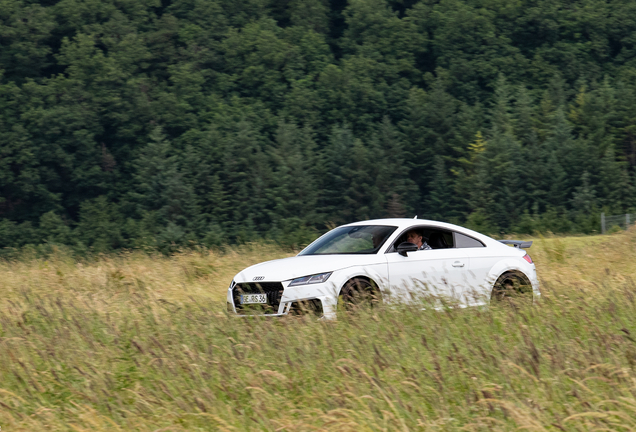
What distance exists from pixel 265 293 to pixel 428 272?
6.50ft

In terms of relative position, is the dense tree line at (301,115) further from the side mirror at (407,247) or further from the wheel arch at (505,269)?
the side mirror at (407,247)

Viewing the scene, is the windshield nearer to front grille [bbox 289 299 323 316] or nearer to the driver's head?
the driver's head

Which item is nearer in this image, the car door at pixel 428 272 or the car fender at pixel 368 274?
the car fender at pixel 368 274

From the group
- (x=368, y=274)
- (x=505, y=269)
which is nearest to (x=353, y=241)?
(x=368, y=274)

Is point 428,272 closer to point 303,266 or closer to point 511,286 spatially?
point 511,286

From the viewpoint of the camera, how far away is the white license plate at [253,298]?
8914 mm

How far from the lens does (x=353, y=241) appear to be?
9.95m

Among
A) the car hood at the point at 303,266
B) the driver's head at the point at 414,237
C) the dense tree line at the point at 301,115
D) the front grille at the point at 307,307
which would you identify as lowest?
the front grille at the point at 307,307

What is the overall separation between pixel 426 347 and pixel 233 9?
79.7 m

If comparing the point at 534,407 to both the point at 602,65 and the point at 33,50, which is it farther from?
the point at 602,65

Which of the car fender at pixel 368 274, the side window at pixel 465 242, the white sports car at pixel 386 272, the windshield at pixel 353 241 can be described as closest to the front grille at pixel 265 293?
the white sports car at pixel 386 272

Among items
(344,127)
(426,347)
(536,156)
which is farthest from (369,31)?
(426,347)

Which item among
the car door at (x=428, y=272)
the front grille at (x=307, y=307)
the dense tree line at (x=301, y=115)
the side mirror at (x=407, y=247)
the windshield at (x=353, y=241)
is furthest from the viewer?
the dense tree line at (x=301, y=115)

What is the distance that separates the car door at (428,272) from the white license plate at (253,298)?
1.45 m
